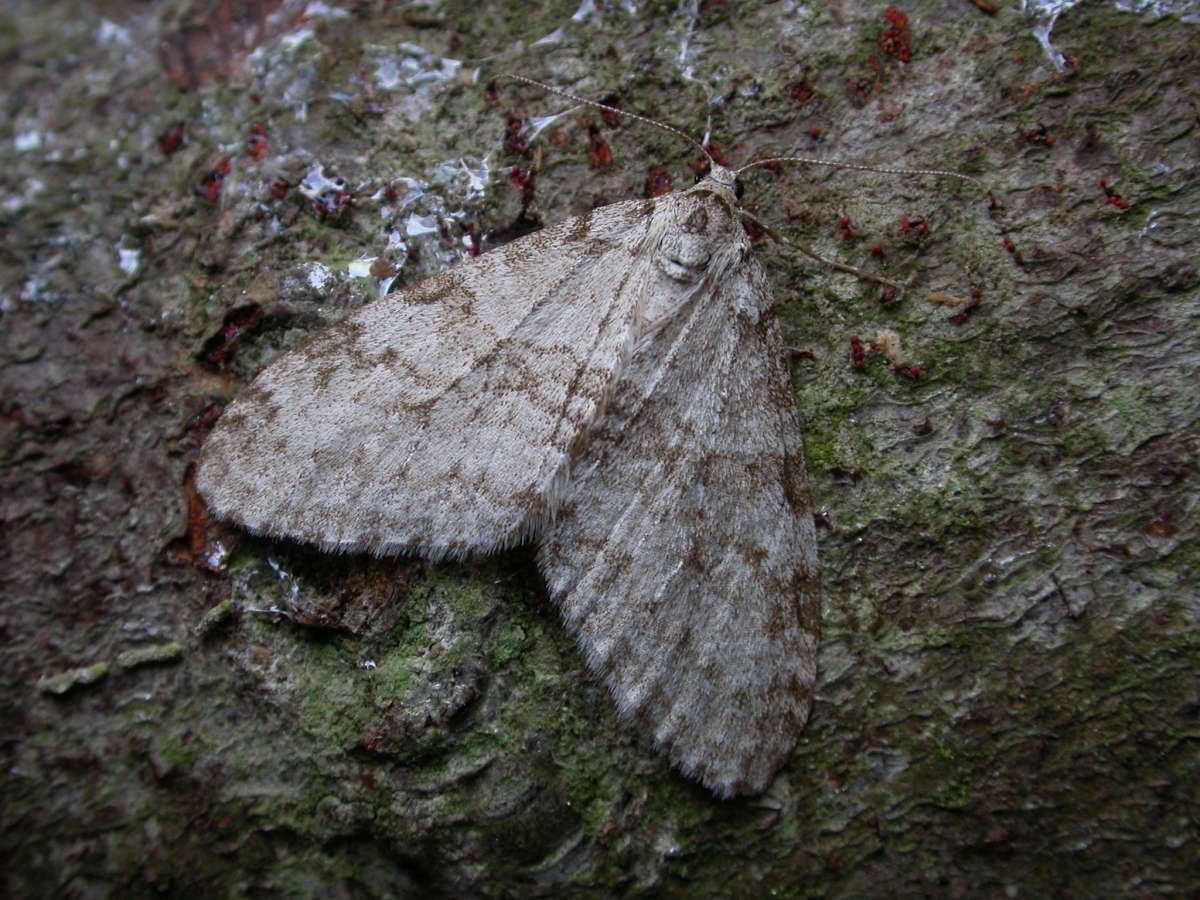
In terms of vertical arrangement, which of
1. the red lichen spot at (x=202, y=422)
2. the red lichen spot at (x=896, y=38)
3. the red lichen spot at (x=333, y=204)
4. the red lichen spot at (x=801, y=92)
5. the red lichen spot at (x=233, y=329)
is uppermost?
the red lichen spot at (x=896, y=38)

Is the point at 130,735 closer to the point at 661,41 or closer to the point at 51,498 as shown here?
the point at 51,498

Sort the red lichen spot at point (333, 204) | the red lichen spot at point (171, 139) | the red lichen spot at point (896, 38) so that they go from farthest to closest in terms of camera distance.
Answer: the red lichen spot at point (171, 139) → the red lichen spot at point (333, 204) → the red lichen spot at point (896, 38)

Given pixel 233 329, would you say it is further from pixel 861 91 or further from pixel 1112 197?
pixel 1112 197

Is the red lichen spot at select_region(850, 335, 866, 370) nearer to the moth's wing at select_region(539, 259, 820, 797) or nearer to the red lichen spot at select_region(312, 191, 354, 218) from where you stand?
the moth's wing at select_region(539, 259, 820, 797)

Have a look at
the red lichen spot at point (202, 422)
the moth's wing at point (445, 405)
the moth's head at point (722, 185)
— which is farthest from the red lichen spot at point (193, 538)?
the moth's head at point (722, 185)

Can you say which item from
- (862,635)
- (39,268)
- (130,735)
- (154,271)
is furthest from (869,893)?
(39,268)

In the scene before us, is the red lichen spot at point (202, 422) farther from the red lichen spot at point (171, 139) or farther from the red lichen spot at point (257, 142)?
the red lichen spot at point (171, 139)

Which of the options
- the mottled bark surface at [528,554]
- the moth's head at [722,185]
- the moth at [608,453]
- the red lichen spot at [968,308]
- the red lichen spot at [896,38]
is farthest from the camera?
the red lichen spot at [896,38]
